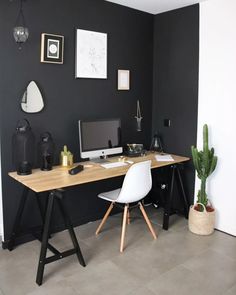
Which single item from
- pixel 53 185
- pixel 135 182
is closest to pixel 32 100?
pixel 53 185

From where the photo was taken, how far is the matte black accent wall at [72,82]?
2.82 m

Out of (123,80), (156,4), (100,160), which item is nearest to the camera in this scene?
(100,160)

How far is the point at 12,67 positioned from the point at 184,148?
2096 mm

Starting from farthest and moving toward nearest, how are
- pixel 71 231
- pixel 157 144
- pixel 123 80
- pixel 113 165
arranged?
pixel 157 144 → pixel 123 80 → pixel 113 165 → pixel 71 231

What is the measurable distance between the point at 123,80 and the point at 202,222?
1.81 metres

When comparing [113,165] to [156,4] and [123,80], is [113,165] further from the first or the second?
[156,4]

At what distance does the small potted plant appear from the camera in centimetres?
324

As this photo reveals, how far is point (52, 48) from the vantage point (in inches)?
117

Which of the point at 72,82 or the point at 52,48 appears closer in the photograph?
the point at 52,48

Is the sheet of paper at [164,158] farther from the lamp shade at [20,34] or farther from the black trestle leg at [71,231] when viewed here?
the lamp shade at [20,34]

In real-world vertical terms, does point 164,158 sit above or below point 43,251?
above

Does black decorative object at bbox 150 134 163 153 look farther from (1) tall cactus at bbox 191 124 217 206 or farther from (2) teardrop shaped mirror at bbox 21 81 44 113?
(2) teardrop shaped mirror at bbox 21 81 44 113

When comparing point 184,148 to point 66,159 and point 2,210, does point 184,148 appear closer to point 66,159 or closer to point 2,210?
point 66,159

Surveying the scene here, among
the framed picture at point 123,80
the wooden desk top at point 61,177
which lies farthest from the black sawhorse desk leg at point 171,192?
the framed picture at point 123,80
